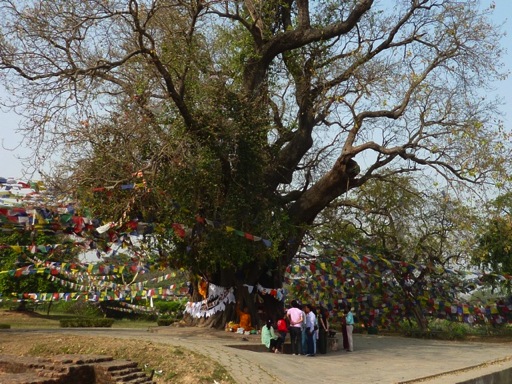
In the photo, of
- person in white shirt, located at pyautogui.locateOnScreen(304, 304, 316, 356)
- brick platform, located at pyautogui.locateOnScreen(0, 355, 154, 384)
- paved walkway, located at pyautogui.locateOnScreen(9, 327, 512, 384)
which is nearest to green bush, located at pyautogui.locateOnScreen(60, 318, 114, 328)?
paved walkway, located at pyautogui.locateOnScreen(9, 327, 512, 384)

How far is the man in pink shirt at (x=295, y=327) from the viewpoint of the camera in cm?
1487

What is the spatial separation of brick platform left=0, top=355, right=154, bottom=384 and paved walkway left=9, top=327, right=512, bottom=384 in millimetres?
1700

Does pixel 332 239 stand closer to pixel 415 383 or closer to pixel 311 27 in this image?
pixel 311 27

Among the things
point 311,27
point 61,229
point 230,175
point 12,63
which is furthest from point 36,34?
point 311,27

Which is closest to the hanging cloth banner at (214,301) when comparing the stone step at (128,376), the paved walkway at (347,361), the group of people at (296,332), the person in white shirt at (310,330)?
the paved walkway at (347,361)

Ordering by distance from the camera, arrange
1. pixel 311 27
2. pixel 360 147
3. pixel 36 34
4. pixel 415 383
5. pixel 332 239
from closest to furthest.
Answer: pixel 415 383 → pixel 36 34 → pixel 360 147 → pixel 311 27 → pixel 332 239

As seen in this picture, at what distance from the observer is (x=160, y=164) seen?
14.7m

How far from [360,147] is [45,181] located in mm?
8170

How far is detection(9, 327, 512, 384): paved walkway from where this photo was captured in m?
11.5

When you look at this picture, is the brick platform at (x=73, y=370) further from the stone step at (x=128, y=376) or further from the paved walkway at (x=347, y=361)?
the paved walkway at (x=347, y=361)

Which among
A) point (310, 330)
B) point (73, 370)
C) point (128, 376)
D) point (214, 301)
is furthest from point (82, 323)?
point (73, 370)

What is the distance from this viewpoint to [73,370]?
31.3 ft

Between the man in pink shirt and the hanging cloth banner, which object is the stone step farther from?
the hanging cloth banner

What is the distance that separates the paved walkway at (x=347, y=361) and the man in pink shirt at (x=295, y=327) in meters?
0.55
